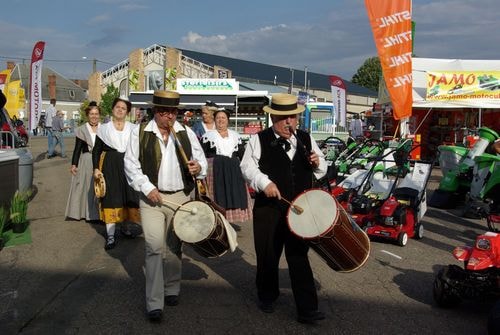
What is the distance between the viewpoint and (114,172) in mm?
6336

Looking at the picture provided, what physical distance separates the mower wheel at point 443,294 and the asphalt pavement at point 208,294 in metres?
0.09

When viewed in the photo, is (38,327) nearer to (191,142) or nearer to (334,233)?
(191,142)

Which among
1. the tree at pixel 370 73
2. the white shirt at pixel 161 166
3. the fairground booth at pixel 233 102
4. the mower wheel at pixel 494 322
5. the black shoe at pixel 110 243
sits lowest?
the black shoe at pixel 110 243

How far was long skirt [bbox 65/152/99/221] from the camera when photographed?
7504mm

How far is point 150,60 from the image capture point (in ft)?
144

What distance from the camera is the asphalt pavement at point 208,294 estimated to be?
4035 millimetres

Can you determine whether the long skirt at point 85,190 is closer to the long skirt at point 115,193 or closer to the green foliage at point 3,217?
the green foliage at point 3,217

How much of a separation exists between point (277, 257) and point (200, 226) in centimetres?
72

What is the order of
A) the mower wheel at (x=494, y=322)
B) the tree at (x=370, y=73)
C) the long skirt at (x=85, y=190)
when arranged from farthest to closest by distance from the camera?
the tree at (x=370, y=73) < the long skirt at (x=85, y=190) < the mower wheel at (x=494, y=322)

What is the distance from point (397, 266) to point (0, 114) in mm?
7211

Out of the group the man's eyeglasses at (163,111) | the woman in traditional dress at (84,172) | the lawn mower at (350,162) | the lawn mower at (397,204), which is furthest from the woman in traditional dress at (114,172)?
the lawn mower at (350,162)

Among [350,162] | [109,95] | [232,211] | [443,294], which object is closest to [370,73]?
[109,95]

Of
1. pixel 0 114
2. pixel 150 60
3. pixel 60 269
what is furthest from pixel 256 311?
pixel 150 60

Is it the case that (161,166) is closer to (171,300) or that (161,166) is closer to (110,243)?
(171,300)
